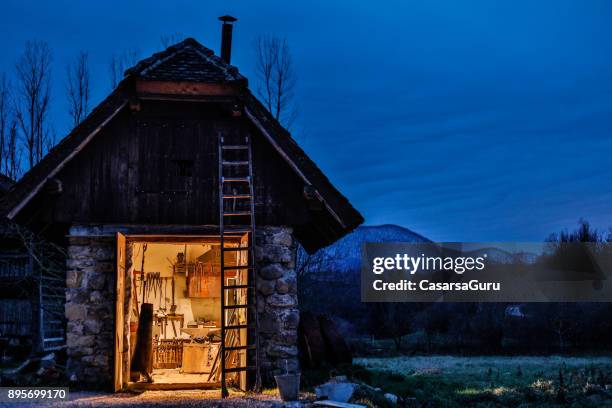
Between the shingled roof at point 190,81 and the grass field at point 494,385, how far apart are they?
3.93m

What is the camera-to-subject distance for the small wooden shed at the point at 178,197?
13.0 metres

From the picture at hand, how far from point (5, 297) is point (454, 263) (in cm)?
2411

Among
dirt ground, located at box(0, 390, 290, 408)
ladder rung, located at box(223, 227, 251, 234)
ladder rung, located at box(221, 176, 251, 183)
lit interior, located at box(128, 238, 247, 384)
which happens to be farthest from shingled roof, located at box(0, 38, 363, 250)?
lit interior, located at box(128, 238, 247, 384)

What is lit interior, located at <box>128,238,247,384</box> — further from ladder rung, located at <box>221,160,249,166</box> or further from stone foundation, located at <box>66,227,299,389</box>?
ladder rung, located at <box>221,160,249,166</box>

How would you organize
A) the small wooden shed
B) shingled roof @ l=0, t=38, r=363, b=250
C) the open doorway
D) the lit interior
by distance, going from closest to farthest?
shingled roof @ l=0, t=38, r=363, b=250, the small wooden shed, the open doorway, the lit interior

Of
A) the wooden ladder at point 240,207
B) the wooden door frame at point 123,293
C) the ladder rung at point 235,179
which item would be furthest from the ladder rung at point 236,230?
the ladder rung at point 235,179

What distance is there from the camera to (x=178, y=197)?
44.2 ft

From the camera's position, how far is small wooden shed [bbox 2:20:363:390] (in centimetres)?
1303

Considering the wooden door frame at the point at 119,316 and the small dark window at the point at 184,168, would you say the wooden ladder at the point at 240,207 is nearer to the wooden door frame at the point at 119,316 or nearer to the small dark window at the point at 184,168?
the small dark window at the point at 184,168

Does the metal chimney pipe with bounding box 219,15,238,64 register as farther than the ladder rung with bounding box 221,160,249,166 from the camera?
Yes

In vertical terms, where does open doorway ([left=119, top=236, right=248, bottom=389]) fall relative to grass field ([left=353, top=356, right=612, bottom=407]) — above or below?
above

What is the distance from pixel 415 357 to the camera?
1214 inches

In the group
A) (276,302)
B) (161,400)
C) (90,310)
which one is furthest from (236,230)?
(161,400)

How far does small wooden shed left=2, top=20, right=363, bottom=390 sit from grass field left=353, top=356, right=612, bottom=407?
10.9 ft
